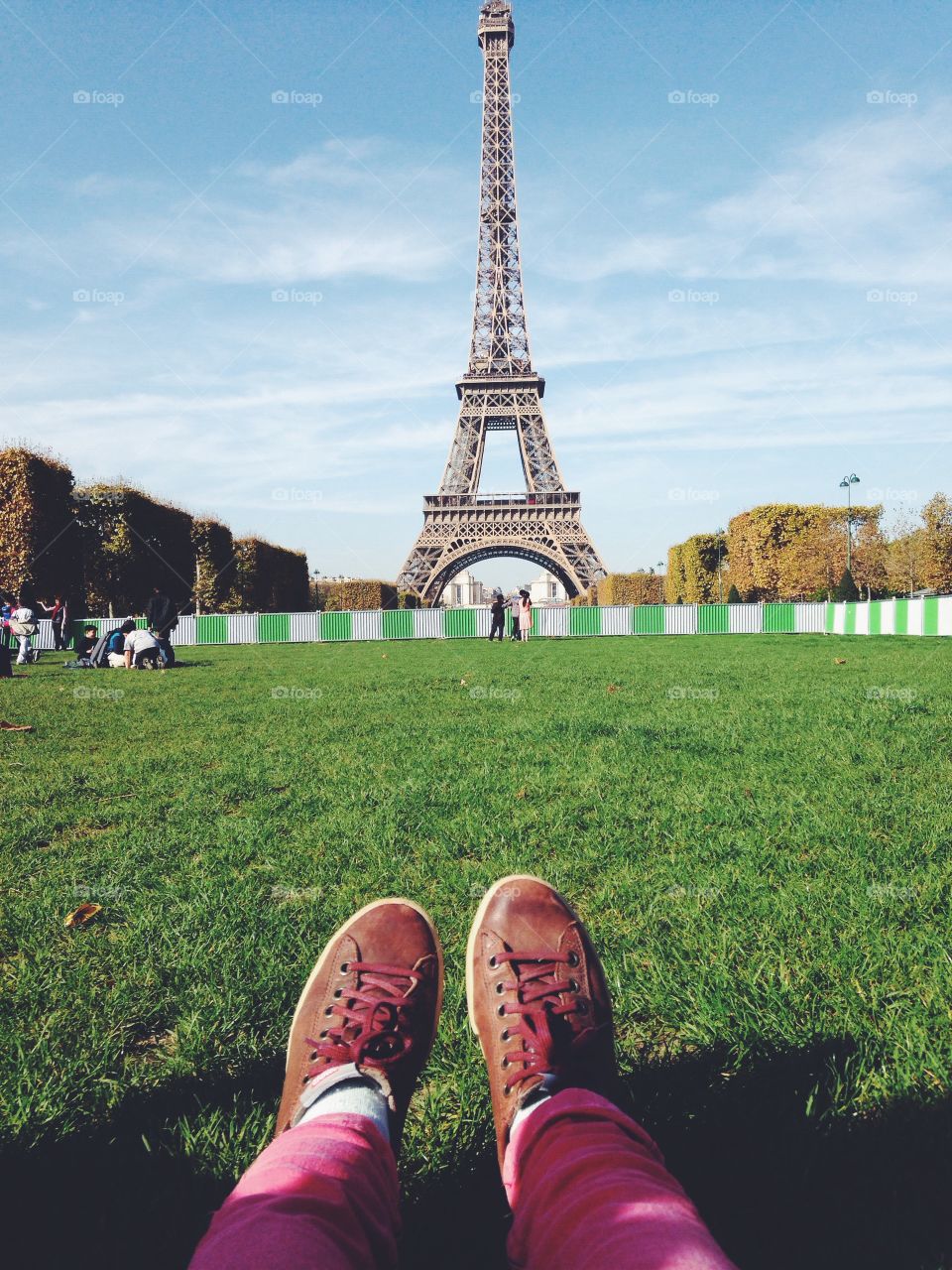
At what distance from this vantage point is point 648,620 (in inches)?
1389

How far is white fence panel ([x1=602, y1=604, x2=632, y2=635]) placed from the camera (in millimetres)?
35188

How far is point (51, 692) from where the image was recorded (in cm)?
1046

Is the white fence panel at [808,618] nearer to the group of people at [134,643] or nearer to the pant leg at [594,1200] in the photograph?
the group of people at [134,643]

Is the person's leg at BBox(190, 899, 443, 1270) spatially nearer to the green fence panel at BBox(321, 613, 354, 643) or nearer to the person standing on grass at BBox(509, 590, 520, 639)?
the person standing on grass at BBox(509, 590, 520, 639)

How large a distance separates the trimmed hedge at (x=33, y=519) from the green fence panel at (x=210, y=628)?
7446 mm

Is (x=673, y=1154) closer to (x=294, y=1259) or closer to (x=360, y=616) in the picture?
(x=294, y=1259)

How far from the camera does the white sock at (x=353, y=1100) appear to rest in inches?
60.5

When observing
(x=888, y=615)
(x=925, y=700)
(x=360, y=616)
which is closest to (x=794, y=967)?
(x=925, y=700)

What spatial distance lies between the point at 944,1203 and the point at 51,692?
11531 mm

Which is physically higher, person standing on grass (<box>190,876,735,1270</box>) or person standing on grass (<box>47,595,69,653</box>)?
person standing on grass (<box>47,595,69,653</box>)

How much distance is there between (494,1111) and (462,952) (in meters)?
0.77

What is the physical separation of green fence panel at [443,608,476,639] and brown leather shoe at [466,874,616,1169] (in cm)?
3332
